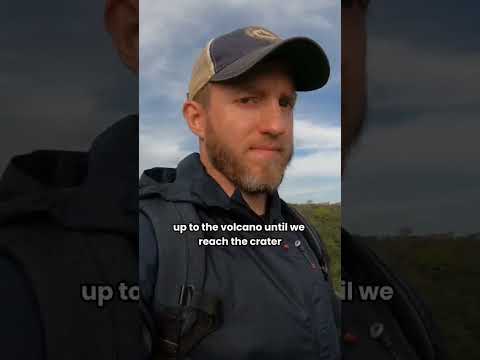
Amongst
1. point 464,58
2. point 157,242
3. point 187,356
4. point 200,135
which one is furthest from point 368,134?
point 187,356

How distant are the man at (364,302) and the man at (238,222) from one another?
0.34 feet

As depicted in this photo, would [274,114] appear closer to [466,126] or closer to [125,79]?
[125,79]

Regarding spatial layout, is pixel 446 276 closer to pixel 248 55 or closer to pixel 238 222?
pixel 238 222

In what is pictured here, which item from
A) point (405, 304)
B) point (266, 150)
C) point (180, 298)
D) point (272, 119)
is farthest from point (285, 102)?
point (405, 304)

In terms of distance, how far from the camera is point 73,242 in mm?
1983

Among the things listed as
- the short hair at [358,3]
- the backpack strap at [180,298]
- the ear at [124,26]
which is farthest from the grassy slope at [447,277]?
the ear at [124,26]

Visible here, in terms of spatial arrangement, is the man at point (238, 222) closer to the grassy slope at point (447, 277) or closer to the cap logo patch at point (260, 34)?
the cap logo patch at point (260, 34)

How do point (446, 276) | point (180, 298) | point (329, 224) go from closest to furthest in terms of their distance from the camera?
1. point (180, 298)
2. point (329, 224)
3. point (446, 276)

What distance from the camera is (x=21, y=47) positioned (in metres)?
2.07

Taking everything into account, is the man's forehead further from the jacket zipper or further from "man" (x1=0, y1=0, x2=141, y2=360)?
the jacket zipper

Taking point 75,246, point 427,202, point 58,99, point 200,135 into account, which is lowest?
point 75,246

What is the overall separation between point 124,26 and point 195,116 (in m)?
0.44

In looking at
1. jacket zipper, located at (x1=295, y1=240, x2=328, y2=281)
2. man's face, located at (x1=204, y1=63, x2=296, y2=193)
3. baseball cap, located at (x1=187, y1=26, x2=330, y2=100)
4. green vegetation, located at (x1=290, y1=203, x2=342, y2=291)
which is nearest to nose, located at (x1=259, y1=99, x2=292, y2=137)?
man's face, located at (x1=204, y1=63, x2=296, y2=193)

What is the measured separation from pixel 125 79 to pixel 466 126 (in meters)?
1.38
